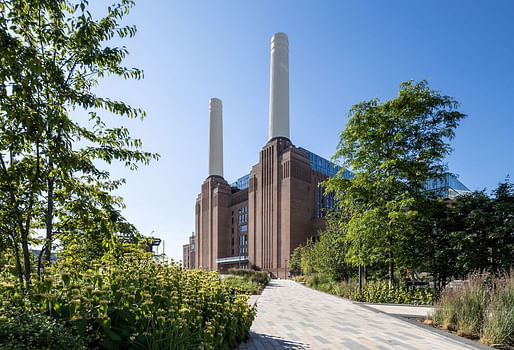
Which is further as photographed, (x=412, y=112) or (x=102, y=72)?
(x=412, y=112)

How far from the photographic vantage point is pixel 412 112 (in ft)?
44.5

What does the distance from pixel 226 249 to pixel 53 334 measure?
7228 cm

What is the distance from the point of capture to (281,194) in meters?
54.3

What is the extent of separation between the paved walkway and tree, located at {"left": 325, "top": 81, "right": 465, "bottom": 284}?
4338 millimetres

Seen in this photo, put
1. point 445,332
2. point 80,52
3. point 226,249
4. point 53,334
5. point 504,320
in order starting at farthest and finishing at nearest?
point 226,249 → point 445,332 → point 504,320 → point 80,52 → point 53,334

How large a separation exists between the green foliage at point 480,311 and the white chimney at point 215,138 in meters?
73.3

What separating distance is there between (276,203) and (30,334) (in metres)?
52.5

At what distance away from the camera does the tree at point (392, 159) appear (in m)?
13.4

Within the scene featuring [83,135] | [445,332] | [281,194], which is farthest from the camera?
[281,194]

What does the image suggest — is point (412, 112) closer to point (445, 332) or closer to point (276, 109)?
point (445, 332)

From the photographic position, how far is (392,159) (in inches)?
534

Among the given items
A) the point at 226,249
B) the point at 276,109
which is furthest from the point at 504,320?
the point at 226,249

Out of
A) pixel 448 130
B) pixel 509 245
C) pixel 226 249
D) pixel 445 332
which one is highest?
pixel 448 130

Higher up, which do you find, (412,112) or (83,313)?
(412,112)
